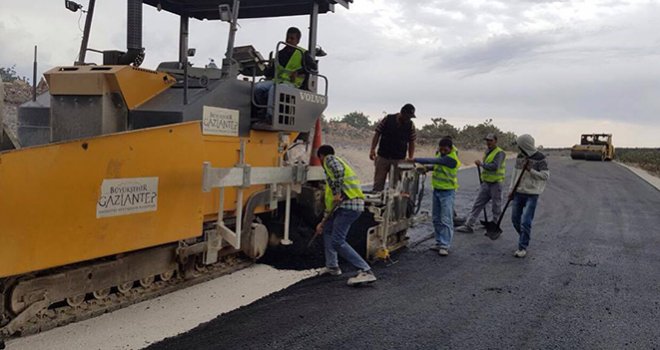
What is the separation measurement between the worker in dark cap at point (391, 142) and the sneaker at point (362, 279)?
2.17m

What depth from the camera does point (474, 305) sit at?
15.2ft

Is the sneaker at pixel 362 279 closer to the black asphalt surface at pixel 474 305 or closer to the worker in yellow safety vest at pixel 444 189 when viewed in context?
the black asphalt surface at pixel 474 305

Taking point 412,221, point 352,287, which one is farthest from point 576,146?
point 352,287

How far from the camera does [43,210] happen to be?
129 inches

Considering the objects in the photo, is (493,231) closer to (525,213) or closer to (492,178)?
(525,213)

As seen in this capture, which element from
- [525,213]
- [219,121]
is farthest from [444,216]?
[219,121]

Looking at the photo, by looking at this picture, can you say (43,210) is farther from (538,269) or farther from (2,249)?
(538,269)

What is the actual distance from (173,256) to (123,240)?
732mm

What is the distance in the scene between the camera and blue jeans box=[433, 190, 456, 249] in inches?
261

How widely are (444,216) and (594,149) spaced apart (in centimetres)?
3000

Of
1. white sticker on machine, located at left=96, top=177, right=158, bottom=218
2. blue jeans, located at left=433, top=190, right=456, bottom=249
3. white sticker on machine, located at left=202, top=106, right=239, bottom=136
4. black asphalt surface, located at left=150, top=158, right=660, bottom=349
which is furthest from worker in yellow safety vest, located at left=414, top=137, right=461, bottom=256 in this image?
white sticker on machine, located at left=96, top=177, right=158, bottom=218

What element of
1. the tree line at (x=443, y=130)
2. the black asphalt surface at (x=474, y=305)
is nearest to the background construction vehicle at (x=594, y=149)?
the tree line at (x=443, y=130)

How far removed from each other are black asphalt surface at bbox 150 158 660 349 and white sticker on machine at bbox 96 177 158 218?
37.9 inches

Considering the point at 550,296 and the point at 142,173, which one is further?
→ the point at 550,296
